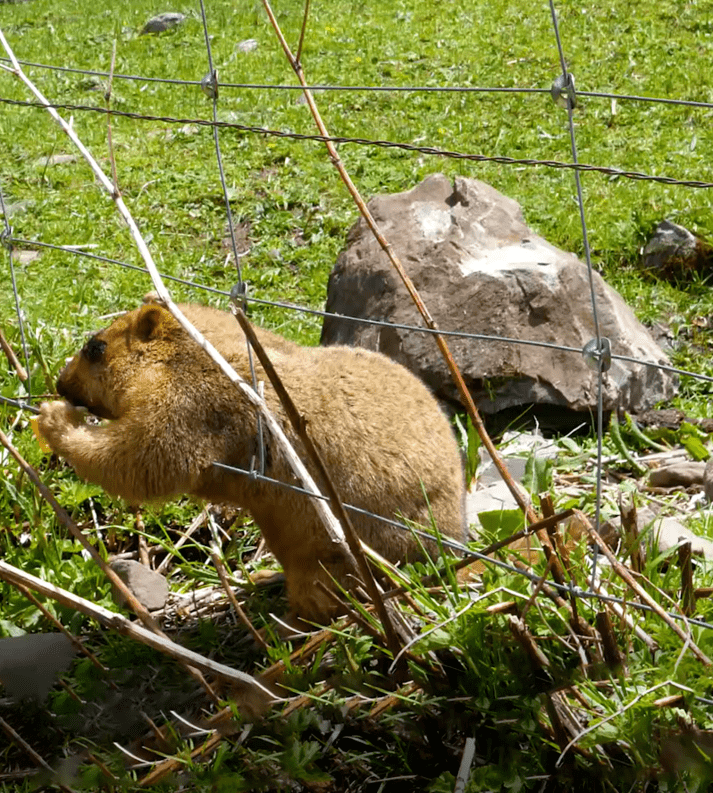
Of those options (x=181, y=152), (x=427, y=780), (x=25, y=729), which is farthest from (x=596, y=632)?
(x=181, y=152)

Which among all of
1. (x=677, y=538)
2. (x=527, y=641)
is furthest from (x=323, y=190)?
(x=527, y=641)

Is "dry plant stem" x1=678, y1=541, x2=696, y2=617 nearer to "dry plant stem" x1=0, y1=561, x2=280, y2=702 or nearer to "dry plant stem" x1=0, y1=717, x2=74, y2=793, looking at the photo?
"dry plant stem" x1=0, y1=561, x2=280, y2=702

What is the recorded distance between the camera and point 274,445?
11.3 ft

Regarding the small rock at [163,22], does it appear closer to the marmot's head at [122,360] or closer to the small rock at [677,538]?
the marmot's head at [122,360]

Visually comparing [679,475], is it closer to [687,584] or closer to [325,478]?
[687,584]

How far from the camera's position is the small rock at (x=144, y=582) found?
385 cm

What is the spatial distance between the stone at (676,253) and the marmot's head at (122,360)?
4.07 m

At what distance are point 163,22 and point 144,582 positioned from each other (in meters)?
11.9

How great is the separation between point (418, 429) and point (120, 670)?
4.19ft

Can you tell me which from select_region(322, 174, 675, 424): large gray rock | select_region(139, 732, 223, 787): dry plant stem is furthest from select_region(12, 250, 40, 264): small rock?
select_region(139, 732, 223, 787): dry plant stem

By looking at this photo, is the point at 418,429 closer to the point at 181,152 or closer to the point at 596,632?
the point at 596,632

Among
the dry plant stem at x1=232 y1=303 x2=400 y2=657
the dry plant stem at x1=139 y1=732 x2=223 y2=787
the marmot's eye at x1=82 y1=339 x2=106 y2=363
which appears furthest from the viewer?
the marmot's eye at x1=82 y1=339 x2=106 y2=363

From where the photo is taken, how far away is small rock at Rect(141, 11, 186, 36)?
14109 mm

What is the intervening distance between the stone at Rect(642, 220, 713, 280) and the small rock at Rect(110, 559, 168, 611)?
4.21m
